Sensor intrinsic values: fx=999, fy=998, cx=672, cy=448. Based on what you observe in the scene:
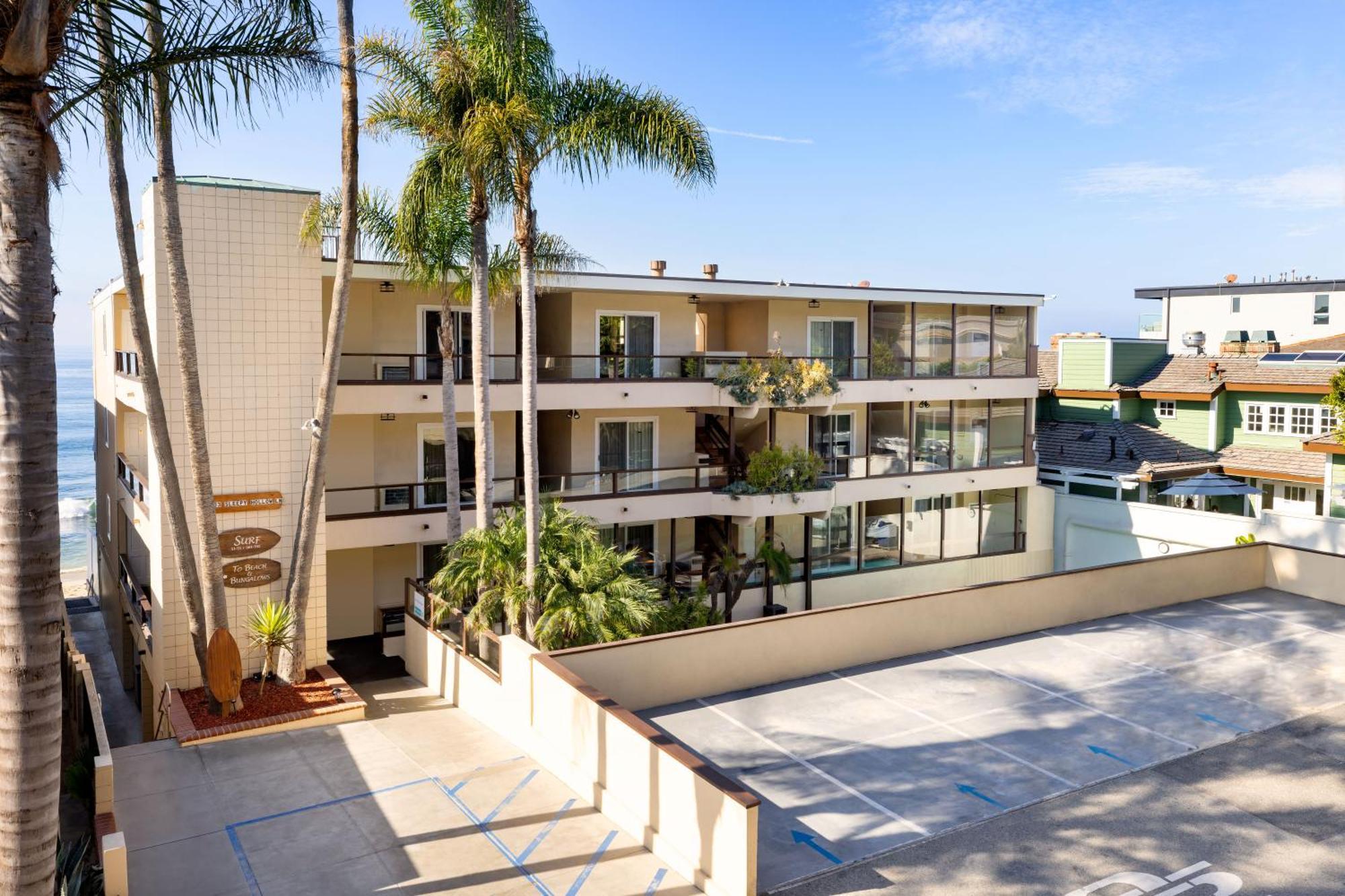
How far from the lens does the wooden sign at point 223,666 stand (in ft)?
48.1

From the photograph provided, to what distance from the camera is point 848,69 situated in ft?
135

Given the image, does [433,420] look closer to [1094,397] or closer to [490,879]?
[490,879]

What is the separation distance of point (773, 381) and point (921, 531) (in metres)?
7.95

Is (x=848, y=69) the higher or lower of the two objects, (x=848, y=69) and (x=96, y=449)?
the higher

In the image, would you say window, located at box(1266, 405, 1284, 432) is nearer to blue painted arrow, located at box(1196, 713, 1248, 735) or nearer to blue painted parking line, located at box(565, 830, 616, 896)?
blue painted arrow, located at box(1196, 713, 1248, 735)

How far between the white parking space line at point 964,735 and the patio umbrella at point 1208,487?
15.4m

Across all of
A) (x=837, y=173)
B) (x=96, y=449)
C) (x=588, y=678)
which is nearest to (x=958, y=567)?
(x=588, y=678)

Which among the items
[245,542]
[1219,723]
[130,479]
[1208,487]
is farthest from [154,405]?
[1208,487]

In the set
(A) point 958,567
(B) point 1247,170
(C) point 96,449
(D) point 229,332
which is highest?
(B) point 1247,170

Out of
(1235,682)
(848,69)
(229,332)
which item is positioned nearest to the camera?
(1235,682)

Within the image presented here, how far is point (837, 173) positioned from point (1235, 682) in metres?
34.8

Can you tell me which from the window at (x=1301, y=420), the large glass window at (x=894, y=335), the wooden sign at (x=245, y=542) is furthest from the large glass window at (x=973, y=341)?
the wooden sign at (x=245, y=542)

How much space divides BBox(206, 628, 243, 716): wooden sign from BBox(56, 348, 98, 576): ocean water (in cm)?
2657

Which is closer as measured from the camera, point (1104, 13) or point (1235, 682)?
point (1235, 682)
